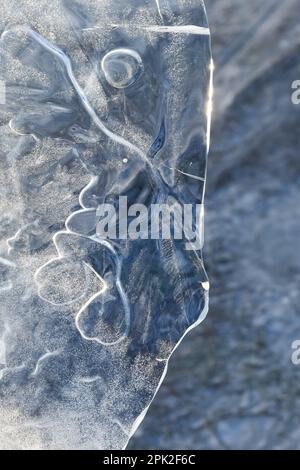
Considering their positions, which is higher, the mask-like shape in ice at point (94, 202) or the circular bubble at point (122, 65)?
the circular bubble at point (122, 65)

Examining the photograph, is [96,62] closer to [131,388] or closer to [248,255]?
[248,255]

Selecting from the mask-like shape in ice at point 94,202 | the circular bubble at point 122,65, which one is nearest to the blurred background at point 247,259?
the mask-like shape in ice at point 94,202

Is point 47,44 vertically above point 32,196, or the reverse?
point 47,44

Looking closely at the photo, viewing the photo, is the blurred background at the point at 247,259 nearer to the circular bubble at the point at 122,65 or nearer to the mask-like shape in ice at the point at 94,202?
the mask-like shape in ice at the point at 94,202

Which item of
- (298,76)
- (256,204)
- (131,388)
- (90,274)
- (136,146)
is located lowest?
(131,388)

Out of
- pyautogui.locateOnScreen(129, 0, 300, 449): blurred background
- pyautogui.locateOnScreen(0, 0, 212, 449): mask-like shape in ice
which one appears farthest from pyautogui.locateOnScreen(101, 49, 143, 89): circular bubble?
pyautogui.locateOnScreen(129, 0, 300, 449): blurred background

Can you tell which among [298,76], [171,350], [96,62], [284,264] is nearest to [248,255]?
[284,264]

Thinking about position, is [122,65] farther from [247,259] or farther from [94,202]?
[247,259]
